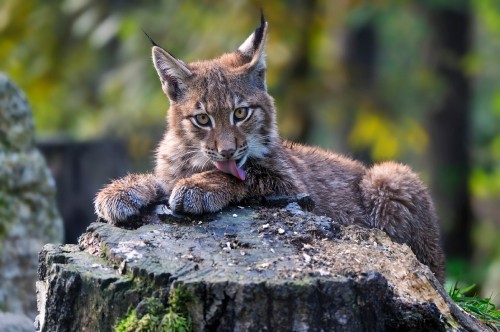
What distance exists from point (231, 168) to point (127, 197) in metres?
0.81

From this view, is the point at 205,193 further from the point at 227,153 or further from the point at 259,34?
the point at 259,34

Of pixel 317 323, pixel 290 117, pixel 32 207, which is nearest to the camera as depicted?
pixel 317 323

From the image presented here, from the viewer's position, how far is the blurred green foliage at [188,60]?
495 inches

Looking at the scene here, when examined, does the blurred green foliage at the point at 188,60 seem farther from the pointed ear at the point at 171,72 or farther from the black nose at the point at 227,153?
the black nose at the point at 227,153

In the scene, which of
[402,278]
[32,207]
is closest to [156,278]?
[402,278]

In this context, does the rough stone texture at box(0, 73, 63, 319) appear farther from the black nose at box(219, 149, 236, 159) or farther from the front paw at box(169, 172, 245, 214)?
the black nose at box(219, 149, 236, 159)

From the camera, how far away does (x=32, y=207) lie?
23.6 feet

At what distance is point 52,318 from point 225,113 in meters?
2.08

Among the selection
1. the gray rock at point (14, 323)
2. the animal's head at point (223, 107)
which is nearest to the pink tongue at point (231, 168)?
the animal's head at point (223, 107)

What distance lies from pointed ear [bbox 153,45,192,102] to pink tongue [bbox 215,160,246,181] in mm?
679

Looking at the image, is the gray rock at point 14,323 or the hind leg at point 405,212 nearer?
the gray rock at point 14,323

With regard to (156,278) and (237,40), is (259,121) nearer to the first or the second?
(156,278)

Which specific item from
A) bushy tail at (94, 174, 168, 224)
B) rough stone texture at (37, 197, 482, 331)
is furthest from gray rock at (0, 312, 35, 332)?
rough stone texture at (37, 197, 482, 331)

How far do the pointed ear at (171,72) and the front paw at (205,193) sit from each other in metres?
0.79
